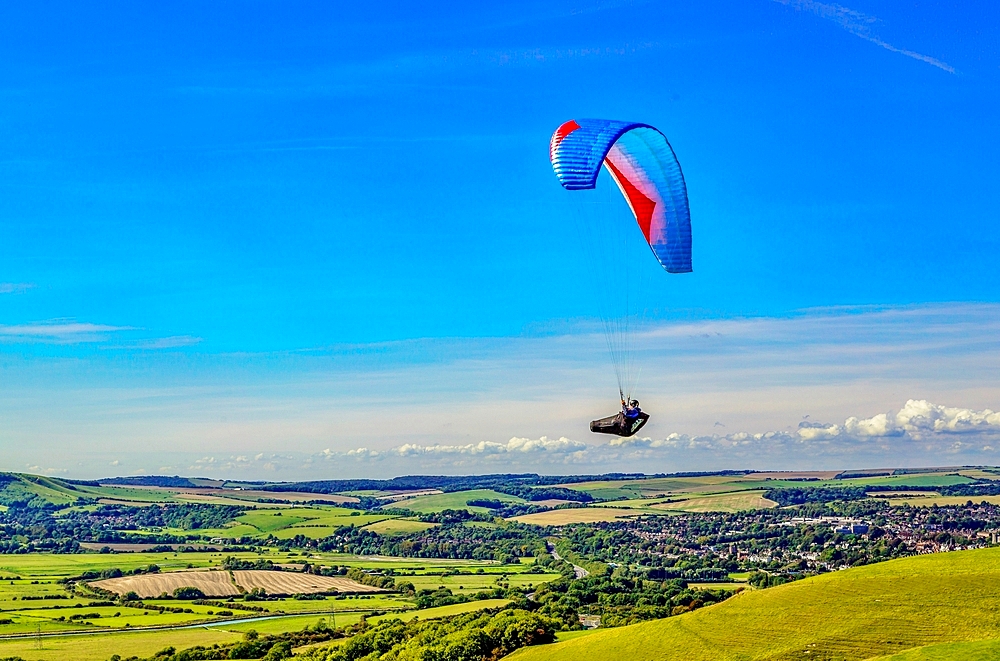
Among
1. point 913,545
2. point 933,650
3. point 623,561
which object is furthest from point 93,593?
point 913,545

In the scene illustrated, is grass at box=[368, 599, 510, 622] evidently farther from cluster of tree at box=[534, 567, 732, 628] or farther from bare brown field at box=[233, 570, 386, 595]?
bare brown field at box=[233, 570, 386, 595]

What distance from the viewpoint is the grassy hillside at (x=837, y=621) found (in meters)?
54.9

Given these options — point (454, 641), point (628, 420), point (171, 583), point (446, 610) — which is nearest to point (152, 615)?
point (171, 583)

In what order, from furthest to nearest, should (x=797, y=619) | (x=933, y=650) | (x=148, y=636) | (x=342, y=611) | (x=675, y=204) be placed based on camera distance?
(x=342, y=611)
(x=148, y=636)
(x=797, y=619)
(x=933, y=650)
(x=675, y=204)

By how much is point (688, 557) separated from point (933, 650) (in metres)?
134

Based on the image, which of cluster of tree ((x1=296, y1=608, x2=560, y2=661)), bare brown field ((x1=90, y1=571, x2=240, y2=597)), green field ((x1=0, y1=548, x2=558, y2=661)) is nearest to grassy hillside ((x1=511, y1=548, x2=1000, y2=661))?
cluster of tree ((x1=296, y1=608, x2=560, y2=661))

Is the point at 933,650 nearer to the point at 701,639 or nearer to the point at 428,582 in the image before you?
the point at 701,639

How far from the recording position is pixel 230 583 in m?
152

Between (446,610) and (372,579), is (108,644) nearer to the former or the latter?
(446,610)

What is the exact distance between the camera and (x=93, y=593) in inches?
5620

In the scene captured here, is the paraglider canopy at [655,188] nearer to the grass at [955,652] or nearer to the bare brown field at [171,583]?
the grass at [955,652]

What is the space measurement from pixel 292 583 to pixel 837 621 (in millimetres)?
107222

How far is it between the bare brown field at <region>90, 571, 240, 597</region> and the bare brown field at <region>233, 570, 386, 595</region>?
278cm

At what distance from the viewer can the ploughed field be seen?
470 feet
